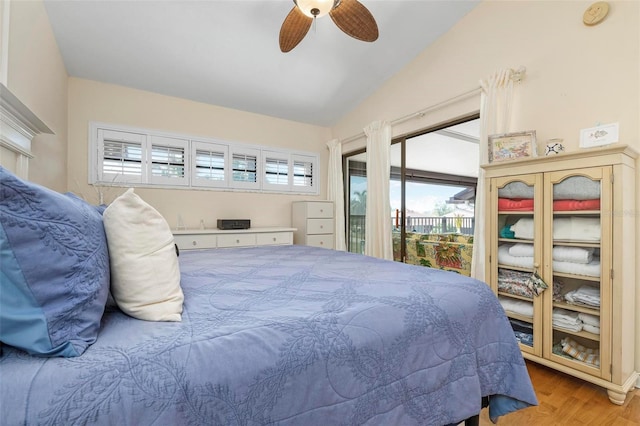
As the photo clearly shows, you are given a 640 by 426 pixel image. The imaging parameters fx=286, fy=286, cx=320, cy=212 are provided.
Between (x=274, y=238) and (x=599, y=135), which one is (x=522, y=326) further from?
(x=274, y=238)

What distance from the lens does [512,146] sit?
2.19 m

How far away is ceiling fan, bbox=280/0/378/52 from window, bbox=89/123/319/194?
1.86 meters

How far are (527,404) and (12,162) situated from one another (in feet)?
9.18

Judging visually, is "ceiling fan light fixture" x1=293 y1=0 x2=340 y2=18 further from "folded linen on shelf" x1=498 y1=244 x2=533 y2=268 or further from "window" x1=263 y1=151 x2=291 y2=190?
"window" x1=263 y1=151 x2=291 y2=190

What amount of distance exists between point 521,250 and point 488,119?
1165 millimetres

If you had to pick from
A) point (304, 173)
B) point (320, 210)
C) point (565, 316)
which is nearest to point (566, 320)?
point (565, 316)

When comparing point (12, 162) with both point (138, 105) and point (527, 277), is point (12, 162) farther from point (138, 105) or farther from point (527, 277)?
point (527, 277)

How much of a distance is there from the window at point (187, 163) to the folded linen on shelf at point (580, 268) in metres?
3.21

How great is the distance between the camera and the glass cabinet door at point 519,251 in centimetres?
192

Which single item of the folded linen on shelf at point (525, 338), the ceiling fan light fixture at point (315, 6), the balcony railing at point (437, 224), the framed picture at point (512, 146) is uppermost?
the ceiling fan light fixture at point (315, 6)

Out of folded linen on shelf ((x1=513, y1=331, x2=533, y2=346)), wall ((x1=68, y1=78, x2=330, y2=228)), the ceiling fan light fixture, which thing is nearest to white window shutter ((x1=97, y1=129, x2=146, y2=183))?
wall ((x1=68, y1=78, x2=330, y2=228))

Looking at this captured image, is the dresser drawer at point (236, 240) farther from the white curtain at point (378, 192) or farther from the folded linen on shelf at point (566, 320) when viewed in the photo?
the folded linen on shelf at point (566, 320)

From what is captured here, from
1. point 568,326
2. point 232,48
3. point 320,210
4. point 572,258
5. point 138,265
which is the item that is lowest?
point 568,326

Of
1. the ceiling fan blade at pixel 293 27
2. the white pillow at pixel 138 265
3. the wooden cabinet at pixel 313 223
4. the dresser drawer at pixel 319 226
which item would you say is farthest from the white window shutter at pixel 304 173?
the white pillow at pixel 138 265
